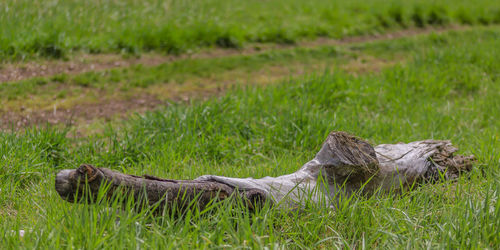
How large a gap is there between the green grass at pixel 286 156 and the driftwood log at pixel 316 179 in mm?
93

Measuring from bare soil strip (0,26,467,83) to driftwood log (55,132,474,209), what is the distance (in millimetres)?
3321

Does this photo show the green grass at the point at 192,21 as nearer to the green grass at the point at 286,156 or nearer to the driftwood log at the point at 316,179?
the green grass at the point at 286,156

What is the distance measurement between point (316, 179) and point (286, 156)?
3.63 feet

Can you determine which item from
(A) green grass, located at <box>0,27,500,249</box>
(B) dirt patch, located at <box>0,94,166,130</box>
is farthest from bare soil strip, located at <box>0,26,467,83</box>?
(A) green grass, located at <box>0,27,500,249</box>

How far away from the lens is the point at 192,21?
8.68 metres

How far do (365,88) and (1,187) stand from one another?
180 inches

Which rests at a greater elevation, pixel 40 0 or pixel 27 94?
pixel 40 0

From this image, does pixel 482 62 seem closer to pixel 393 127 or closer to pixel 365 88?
pixel 365 88

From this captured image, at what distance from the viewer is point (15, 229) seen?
7.76 feet

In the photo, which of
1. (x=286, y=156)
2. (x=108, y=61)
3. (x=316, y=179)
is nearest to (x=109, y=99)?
(x=108, y=61)

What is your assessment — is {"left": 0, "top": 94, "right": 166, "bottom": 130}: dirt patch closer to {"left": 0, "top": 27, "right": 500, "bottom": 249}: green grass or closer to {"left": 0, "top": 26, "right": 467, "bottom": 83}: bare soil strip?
{"left": 0, "top": 26, "right": 467, "bottom": 83}: bare soil strip

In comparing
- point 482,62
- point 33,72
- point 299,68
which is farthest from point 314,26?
point 33,72

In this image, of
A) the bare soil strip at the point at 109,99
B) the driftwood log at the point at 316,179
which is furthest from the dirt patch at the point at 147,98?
the driftwood log at the point at 316,179

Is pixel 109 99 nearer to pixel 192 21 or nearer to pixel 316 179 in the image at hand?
pixel 192 21
